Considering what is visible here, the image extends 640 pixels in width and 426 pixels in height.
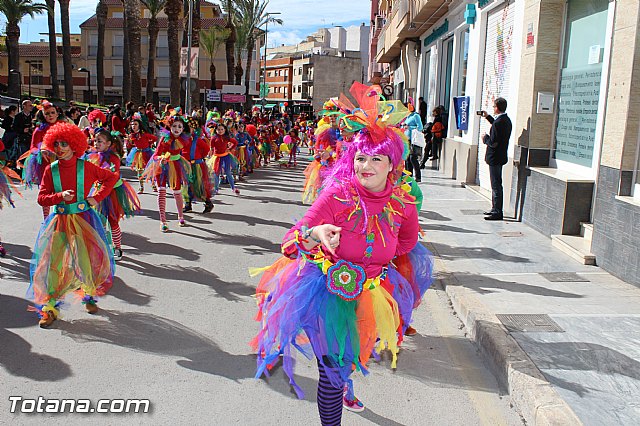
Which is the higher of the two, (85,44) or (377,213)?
(85,44)

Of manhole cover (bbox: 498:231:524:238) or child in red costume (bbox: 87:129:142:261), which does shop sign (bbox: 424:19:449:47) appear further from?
child in red costume (bbox: 87:129:142:261)

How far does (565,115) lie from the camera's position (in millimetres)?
10406

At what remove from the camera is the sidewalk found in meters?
4.21

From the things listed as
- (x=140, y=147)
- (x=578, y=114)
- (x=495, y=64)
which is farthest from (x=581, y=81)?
(x=140, y=147)

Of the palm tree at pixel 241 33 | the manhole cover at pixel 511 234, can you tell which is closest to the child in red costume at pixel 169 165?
the manhole cover at pixel 511 234

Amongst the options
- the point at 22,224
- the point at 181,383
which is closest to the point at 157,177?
the point at 22,224

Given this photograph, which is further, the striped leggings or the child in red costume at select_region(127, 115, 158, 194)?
the child in red costume at select_region(127, 115, 158, 194)

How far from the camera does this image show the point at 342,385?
3598mm

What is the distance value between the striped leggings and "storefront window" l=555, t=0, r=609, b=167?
23.8 ft

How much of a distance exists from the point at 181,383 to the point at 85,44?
77.6 meters

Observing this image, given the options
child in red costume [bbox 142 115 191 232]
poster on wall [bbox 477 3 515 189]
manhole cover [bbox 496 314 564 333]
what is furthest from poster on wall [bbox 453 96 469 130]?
manhole cover [bbox 496 314 564 333]

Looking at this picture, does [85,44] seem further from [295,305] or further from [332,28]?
[295,305]

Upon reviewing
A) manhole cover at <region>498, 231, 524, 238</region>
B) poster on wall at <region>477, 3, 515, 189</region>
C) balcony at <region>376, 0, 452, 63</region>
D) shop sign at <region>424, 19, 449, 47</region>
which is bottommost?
manhole cover at <region>498, 231, 524, 238</region>

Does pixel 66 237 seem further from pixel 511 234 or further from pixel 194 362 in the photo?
pixel 511 234
